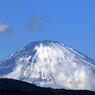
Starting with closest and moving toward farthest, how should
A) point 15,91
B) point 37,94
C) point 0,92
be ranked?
1. point 0,92
2. point 15,91
3. point 37,94

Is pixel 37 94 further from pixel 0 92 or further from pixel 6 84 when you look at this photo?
pixel 0 92

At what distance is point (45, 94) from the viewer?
19825 centimetres

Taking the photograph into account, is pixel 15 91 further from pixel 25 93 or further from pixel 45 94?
pixel 45 94

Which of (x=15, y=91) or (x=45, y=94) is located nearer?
(x=15, y=91)

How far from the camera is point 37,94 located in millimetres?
195125

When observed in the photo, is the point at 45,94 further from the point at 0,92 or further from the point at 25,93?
the point at 0,92

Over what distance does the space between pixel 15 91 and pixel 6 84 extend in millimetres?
15754

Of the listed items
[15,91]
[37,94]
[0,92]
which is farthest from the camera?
[37,94]

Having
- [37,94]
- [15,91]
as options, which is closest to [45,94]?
[37,94]

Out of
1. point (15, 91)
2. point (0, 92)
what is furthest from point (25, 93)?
point (0, 92)

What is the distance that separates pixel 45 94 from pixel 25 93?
1378 cm

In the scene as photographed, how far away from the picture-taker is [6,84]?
196750 millimetres

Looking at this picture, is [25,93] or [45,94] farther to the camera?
[45,94]

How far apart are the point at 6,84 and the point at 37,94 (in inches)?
426
